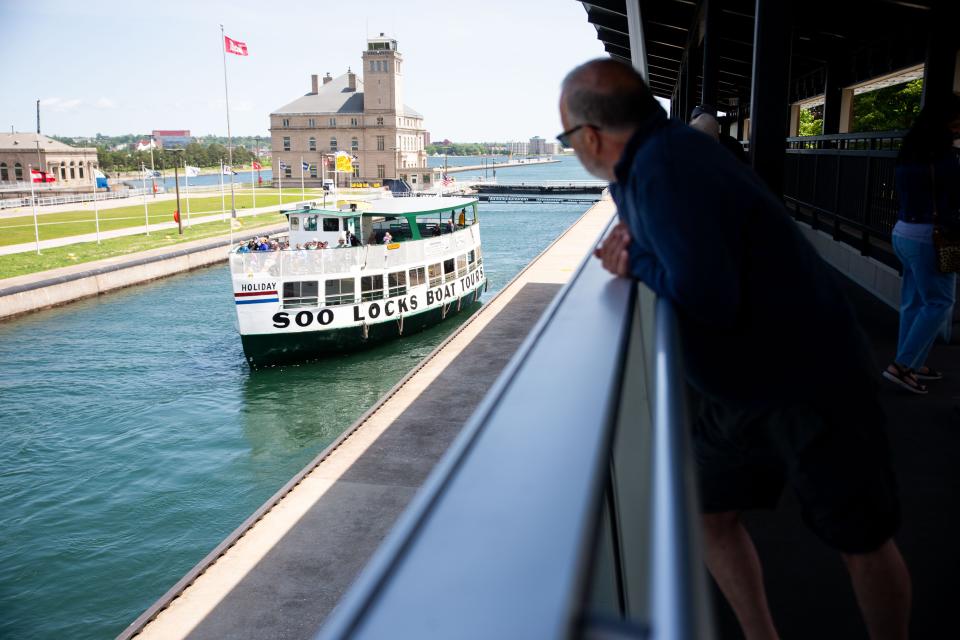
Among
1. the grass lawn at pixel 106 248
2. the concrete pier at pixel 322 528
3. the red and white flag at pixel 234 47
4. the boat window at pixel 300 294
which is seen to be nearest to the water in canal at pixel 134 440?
the boat window at pixel 300 294

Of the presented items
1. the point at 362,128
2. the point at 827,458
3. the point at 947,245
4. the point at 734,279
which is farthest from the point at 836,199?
the point at 362,128

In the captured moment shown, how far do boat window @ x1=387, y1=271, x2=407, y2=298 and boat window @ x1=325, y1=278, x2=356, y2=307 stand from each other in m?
1.79

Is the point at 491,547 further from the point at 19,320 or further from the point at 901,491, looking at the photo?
the point at 19,320

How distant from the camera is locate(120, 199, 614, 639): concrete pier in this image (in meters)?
9.27

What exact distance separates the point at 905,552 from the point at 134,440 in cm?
1985

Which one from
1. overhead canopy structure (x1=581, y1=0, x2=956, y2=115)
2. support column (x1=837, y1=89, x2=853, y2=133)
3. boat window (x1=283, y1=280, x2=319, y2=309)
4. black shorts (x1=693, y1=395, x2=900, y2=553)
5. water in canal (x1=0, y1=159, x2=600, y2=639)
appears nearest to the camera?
black shorts (x1=693, y1=395, x2=900, y2=553)

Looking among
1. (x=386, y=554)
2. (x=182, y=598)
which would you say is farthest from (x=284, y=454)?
(x=386, y=554)

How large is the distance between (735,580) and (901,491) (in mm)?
2261

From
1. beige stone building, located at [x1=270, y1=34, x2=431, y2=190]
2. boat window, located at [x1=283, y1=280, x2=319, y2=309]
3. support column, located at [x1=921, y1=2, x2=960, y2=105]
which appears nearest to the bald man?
support column, located at [x1=921, y1=2, x2=960, y2=105]

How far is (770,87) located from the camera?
232 inches

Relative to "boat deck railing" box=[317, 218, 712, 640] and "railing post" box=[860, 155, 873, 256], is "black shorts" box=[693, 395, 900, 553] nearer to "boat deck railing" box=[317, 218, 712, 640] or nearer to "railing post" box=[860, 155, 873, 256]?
"boat deck railing" box=[317, 218, 712, 640]

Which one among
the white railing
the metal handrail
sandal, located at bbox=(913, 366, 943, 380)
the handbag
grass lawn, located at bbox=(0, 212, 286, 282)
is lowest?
grass lawn, located at bbox=(0, 212, 286, 282)

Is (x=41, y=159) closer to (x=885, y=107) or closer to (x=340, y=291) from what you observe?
(x=340, y=291)

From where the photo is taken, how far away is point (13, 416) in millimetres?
22062
